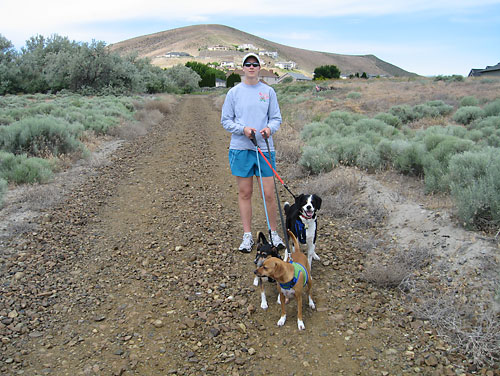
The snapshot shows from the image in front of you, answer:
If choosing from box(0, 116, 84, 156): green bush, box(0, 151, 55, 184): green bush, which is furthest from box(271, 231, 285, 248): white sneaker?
box(0, 116, 84, 156): green bush

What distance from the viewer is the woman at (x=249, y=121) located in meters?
4.27

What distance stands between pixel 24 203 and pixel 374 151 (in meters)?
6.70

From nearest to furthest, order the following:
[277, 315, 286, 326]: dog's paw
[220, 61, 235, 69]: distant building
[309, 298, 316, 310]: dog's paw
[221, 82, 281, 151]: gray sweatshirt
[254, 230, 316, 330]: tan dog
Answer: [254, 230, 316, 330]: tan dog → [277, 315, 286, 326]: dog's paw → [309, 298, 316, 310]: dog's paw → [221, 82, 281, 151]: gray sweatshirt → [220, 61, 235, 69]: distant building

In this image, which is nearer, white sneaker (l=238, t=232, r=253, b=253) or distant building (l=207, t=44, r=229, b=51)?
white sneaker (l=238, t=232, r=253, b=253)

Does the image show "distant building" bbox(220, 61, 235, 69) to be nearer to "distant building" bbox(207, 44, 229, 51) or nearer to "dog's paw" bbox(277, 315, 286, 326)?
"distant building" bbox(207, 44, 229, 51)

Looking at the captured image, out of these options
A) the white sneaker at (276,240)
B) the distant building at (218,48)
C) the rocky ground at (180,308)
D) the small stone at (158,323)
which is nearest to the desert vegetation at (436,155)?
the rocky ground at (180,308)

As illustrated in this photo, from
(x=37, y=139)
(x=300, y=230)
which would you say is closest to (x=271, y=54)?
(x=37, y=139)

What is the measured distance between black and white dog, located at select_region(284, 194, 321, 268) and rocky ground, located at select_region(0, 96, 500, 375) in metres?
0.41

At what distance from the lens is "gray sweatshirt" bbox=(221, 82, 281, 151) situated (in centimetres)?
432

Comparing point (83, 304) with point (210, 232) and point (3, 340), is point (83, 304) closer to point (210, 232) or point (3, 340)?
point (3, 340)

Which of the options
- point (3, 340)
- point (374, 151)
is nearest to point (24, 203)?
point (3, 340)

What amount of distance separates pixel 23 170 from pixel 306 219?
6249mm

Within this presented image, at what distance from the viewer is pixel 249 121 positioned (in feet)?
14.3

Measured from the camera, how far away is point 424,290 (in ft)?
12.2
